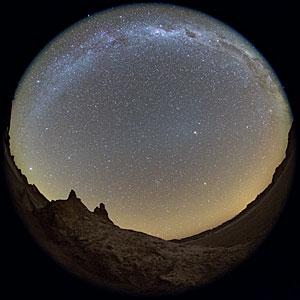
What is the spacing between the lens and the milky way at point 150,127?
2.66 metres

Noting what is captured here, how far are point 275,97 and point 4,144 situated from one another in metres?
1.47

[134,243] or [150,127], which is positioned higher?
[150,127]

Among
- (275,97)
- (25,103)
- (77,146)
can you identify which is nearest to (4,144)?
(25,103)

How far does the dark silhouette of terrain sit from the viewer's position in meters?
2.70

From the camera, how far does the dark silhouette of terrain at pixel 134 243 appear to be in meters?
2.70

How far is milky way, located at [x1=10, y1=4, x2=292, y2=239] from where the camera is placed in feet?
8.72

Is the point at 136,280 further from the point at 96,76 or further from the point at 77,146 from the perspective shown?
the point at 96,76

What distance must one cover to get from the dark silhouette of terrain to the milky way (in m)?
0.06

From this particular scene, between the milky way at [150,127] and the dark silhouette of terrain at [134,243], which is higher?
the milky way at [150,127]

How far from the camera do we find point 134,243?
2.69 m

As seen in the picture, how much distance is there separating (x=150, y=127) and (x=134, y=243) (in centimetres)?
58

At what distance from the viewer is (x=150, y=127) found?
2.66m

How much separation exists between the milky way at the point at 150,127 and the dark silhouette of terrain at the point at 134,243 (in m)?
0.06

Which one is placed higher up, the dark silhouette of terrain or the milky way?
the milky way
